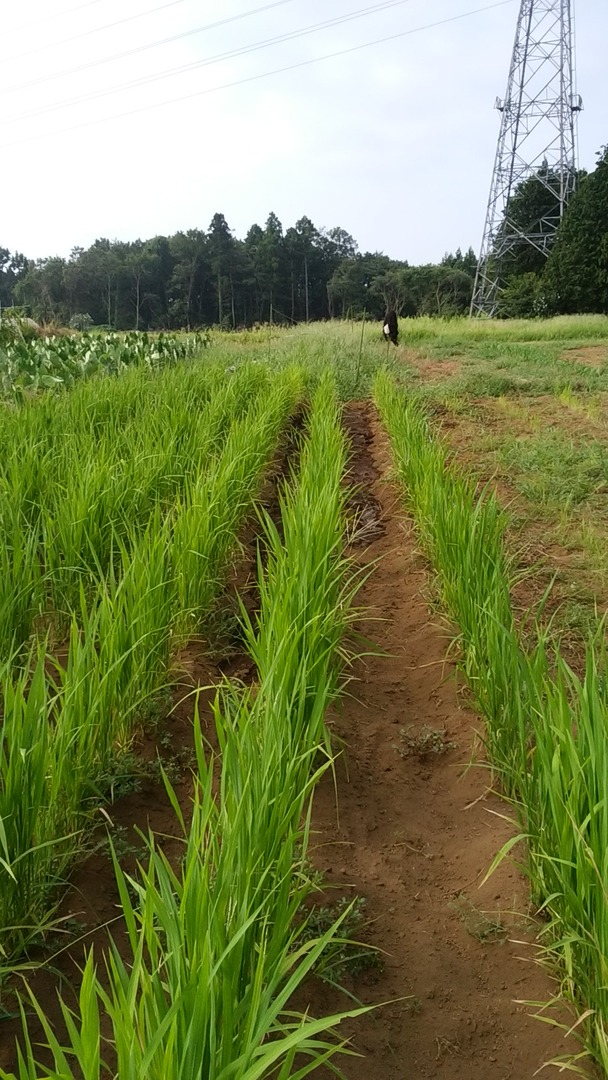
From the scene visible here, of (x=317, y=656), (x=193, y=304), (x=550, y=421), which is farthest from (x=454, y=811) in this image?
(x=193, y=304)

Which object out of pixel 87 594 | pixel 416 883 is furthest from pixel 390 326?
pixel 416 883

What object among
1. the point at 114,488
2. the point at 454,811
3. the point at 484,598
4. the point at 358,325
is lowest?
the point at 454,811

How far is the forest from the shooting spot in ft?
79.7

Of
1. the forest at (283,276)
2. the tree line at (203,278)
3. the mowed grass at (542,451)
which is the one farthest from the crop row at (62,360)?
the tree line at (203,278)

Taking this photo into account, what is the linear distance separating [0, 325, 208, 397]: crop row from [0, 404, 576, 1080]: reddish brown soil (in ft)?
12.3

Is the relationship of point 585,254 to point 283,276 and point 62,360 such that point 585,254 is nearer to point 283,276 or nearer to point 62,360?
point 283,276

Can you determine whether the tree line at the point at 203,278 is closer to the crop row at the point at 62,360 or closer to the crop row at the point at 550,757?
the crop row at the point at 62,360

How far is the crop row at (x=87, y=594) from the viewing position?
4.09 ft

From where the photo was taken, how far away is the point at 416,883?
60.8 inches

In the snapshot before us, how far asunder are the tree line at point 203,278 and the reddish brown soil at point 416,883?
100ft

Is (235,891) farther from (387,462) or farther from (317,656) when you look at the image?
(387,462)

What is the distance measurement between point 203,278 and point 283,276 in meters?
4.61

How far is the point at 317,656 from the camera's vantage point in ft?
5.73

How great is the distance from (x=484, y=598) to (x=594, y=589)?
1.00 meters
